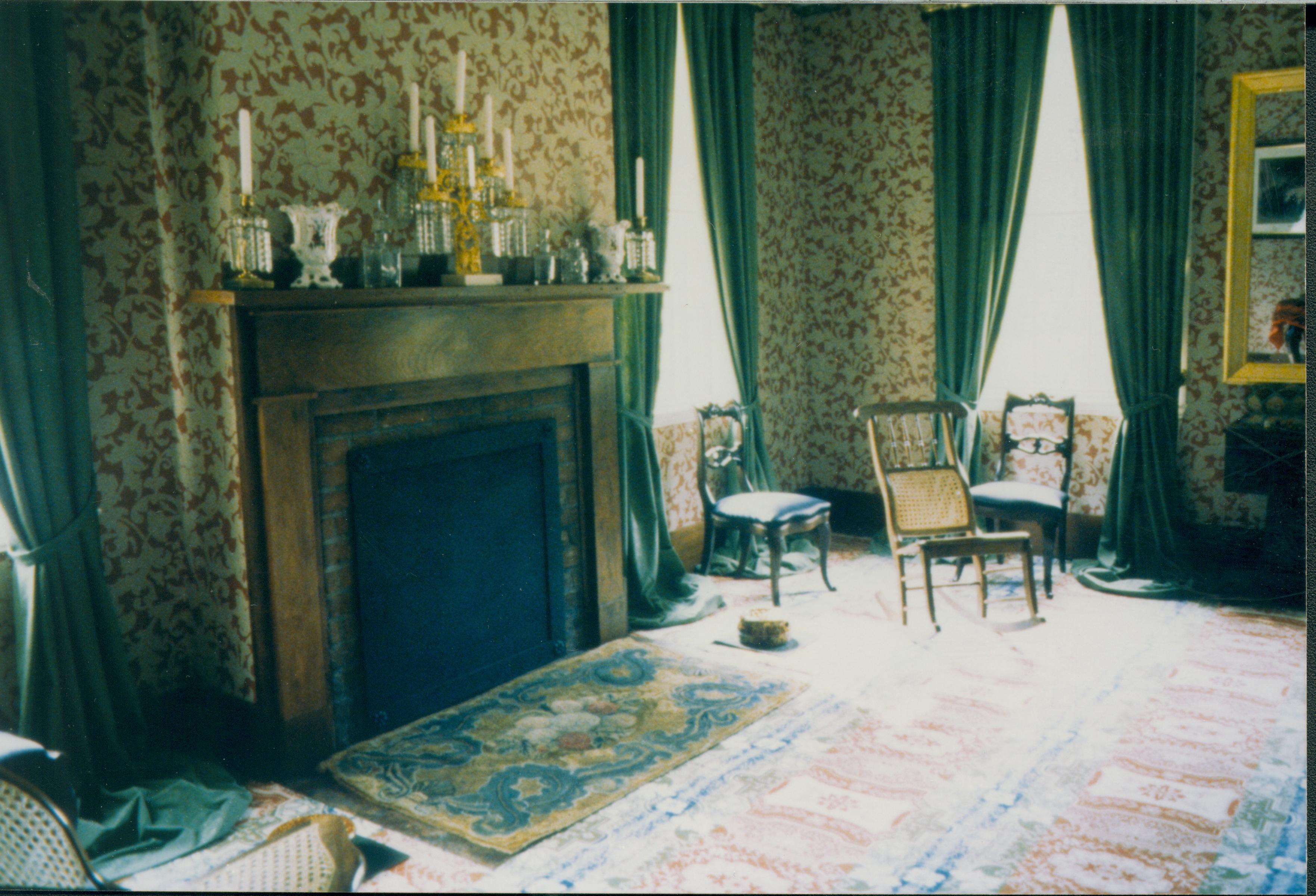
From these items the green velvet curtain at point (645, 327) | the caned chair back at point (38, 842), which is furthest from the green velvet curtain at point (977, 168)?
the caned chair back at point (38, 842)

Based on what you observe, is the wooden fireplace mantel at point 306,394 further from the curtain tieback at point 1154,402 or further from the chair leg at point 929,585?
the curtain tieback at point 1154,402

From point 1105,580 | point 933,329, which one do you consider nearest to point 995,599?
point 1105,580

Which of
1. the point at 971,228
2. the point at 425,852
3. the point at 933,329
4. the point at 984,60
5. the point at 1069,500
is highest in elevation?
the point at 984,60

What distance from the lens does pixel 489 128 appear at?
3.13 m

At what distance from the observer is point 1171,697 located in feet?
10.4

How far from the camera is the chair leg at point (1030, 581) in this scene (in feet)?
12.3

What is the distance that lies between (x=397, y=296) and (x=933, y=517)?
2253mm

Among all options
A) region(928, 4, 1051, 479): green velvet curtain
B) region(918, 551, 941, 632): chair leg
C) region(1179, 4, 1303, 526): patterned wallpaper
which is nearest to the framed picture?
region(1179, 4, 1303, 526): patterned wallpaper

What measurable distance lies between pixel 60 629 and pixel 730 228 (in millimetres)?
3167

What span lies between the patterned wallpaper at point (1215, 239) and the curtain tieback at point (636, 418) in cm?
229

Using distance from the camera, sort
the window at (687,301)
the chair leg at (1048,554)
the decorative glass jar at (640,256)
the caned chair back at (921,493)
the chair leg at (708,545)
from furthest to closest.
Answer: the window at (687,301) → the chair leg at (708,545) → the chair leg at (1048,554) → the caned chair back at (921,493) → the decorative glass jar at (640,256)

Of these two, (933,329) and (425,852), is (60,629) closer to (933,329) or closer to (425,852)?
(425,852)

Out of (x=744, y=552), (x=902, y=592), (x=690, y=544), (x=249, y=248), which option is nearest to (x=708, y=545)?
(x=744, y=552)

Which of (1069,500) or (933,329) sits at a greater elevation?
(933,329)
